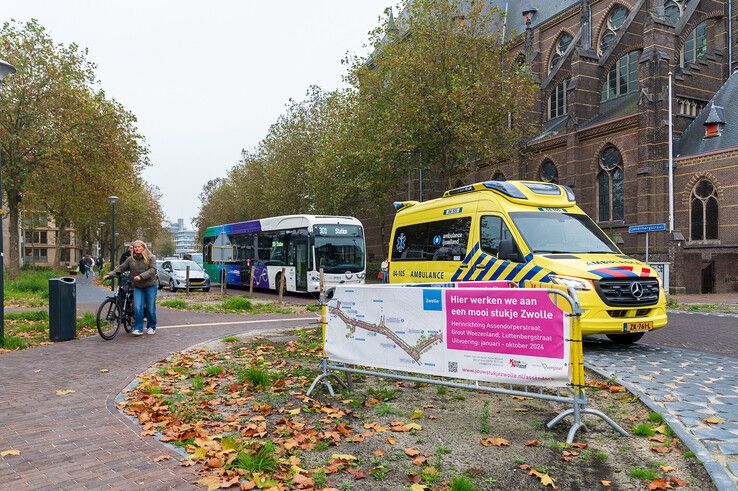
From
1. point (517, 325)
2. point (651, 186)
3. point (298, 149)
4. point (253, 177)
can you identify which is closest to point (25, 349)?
point (517, 325)

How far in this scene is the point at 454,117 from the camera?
2241 cm

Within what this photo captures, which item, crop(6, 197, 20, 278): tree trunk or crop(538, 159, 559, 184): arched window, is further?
crop(538, 159, 559, 184): arched window

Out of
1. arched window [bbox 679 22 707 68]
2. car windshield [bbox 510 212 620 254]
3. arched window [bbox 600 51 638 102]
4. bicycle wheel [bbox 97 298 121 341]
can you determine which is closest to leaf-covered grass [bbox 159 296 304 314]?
bicycle wheel [bbox 97 298 121 341]

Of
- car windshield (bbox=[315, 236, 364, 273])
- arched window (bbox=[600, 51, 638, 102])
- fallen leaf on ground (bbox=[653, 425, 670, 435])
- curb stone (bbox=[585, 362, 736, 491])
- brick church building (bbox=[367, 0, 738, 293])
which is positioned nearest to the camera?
curb stone (bbox=[585, 362, 736, 491])

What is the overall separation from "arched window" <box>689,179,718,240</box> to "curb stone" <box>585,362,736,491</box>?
23.4 metres

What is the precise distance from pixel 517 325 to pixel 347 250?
16773mm

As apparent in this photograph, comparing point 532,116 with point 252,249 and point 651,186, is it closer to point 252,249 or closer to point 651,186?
point 651,186

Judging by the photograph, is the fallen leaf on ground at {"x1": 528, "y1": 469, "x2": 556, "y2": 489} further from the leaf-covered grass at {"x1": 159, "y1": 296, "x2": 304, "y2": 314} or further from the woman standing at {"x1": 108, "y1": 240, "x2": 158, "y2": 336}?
the leaf-covered grass at {"x1": 159, "y1": 296, "x2": 304, "y2": 314}

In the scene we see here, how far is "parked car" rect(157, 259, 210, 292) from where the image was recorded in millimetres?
25703

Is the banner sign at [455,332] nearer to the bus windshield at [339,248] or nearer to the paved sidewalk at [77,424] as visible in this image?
the paved sidewalk at [77,424]

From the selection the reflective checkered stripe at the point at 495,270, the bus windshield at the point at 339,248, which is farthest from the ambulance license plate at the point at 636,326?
the bus windshield at the point at 339,248

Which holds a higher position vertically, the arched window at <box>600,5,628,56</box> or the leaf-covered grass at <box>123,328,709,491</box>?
the arched window at <box>600,5,628,56</box>

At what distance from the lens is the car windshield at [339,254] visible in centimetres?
2073

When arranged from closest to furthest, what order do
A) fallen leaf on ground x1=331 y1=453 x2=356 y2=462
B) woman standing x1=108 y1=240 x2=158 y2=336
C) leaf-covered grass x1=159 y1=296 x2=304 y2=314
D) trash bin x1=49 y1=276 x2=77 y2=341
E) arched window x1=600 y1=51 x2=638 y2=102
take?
fallen leaf on ground x1=331 y1=453 x2=356 y2=462 < trash bin x1=49 y1=276 x2=77 y2=341 < woman standing x1=108 y1=240 x2=158 y2=336 < leaf-covered grass x1=159 y1=296 x2=304 y2=314 < arched window x1=600 y1=51 x2=638 y2=102
